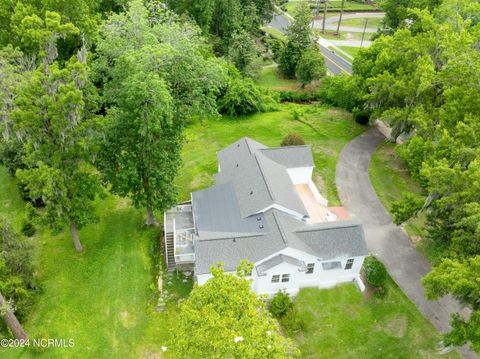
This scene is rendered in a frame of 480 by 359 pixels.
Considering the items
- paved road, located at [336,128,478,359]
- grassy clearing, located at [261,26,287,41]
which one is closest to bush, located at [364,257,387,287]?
paved road, located at [336,128,478,359]

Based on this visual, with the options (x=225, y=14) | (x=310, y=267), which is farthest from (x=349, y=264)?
(x=225, y=14)

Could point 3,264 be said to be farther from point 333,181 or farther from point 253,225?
point 333,181

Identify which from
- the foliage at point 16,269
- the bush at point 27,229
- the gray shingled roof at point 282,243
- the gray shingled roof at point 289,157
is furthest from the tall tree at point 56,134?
the gray shingled roof at point 289,157

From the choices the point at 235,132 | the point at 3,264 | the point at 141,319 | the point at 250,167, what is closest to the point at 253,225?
the point at 250,167

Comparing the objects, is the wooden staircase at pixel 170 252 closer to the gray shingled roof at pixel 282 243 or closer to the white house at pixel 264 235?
the white house at pixel 264 235

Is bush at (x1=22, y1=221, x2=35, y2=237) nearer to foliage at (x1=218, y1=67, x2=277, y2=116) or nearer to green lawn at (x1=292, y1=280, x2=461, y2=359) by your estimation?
green lawn at (x1=292, y1=280, x2=461, y2=359)

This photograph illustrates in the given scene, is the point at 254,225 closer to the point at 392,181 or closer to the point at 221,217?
the point at 221,217
